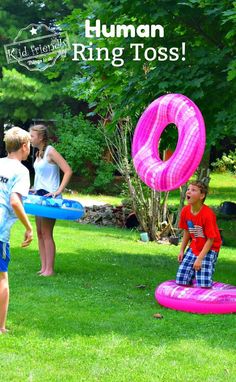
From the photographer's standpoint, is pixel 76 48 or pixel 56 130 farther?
pixel 56 130

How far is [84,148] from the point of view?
22812mm

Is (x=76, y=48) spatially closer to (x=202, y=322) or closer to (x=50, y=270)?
(x=50, y=270)

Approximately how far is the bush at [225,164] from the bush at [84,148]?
6175 millimetres

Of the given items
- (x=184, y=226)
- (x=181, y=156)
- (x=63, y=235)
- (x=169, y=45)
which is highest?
(x=169, y=45)

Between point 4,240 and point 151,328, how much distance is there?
4.95ft

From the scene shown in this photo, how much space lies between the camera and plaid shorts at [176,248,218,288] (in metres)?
6.60

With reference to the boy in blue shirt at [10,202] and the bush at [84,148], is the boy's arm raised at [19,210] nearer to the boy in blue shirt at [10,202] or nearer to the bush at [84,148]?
the boy in blue shirt at [10,202]

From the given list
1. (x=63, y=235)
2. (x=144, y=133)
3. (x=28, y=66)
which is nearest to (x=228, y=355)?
(x=144, y=133)

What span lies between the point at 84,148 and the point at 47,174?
1525 cm

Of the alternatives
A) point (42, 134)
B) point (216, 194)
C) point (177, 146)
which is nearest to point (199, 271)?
point (177, 146)

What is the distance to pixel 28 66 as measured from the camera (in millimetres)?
22453

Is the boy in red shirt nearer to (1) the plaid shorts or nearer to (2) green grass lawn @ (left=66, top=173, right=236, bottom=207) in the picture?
(1) the plaid shorts

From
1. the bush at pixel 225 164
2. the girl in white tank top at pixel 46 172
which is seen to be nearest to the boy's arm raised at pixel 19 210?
the girl in white tank top at pixel 46 172

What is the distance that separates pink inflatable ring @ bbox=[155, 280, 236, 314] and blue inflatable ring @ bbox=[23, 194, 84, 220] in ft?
5.04
